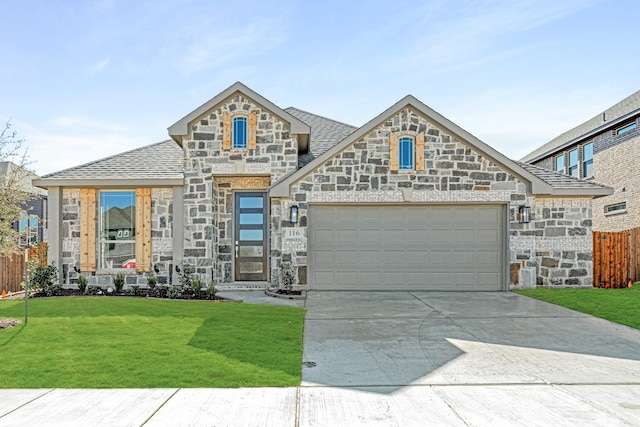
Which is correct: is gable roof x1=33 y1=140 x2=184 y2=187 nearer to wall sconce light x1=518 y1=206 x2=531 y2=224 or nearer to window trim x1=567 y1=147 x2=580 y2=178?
wall sconce light x1=518 y1=206 x2=531 y2=224

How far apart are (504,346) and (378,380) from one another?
7.92ft

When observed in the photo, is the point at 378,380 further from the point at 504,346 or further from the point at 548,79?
the point at 548,79

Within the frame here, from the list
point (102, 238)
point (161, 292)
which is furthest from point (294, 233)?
point (102, 238)

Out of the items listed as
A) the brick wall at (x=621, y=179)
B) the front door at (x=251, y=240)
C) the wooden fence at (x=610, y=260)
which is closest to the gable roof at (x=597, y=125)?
the brick wall at (x=621, y=179)

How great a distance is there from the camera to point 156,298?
34.8 feet

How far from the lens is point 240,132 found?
12.4m

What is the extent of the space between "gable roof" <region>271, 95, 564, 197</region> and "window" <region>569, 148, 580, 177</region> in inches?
561

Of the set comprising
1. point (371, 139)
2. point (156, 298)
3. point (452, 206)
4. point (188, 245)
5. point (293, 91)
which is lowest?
point (156, 298)

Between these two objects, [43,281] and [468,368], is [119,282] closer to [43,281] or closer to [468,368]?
[43,281]

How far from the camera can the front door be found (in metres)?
13.0

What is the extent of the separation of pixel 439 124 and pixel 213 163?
638cm

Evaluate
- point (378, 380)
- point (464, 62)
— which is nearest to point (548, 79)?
point (464, 62)

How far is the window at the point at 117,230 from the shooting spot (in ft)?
40.7

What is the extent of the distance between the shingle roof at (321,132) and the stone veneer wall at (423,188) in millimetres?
1969
